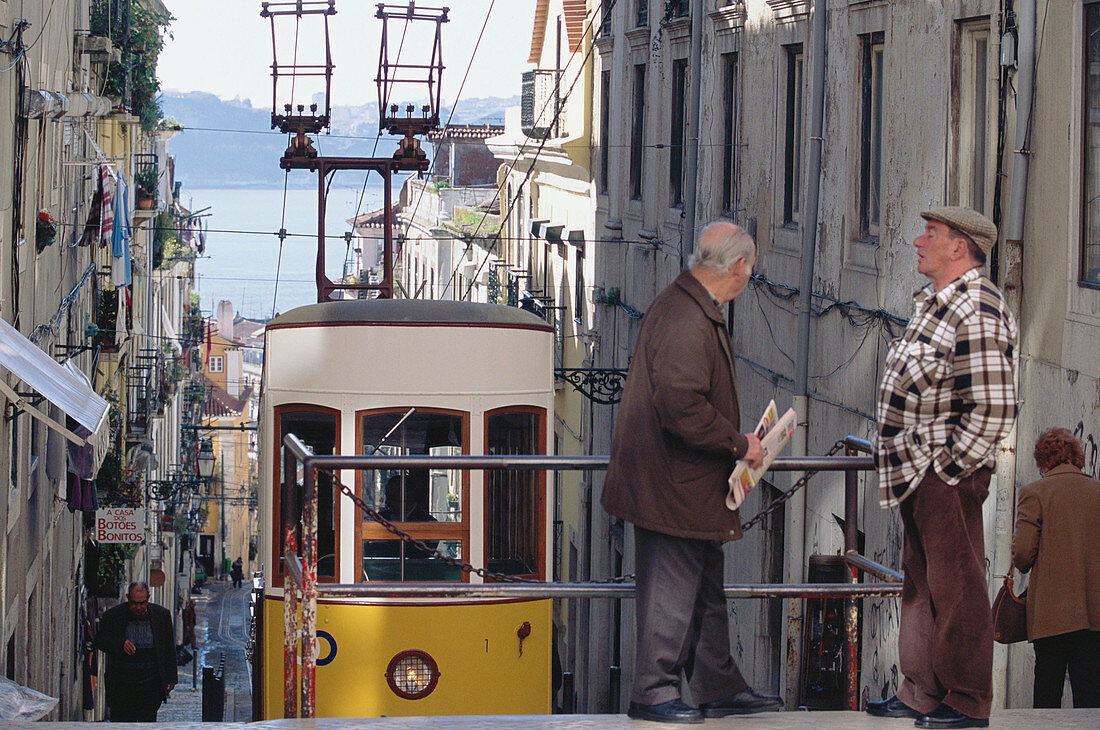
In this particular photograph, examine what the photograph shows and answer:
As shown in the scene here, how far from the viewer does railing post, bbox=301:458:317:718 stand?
543 cm

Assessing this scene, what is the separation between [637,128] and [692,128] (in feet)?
13.9

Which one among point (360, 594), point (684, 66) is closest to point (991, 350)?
point (360, 594)

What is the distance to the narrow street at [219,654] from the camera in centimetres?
2871

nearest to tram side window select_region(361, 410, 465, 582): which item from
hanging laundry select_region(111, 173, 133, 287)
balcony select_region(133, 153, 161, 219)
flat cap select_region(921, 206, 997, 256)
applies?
flat cap select_region(921, 206, 997, 256)

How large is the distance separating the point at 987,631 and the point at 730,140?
10960 millimetres

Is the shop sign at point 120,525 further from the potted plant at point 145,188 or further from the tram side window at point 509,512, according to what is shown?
the tram side window at point 509,512

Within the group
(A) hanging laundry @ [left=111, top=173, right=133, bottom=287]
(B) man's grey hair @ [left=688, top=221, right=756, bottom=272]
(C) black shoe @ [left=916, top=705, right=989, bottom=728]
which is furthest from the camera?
(A) hanging laundry @ [left=111, top=173, right=133, bottom=287]

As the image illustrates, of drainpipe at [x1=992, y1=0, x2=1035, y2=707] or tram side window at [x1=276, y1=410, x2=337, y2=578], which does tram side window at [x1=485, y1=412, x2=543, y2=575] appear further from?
drainpipe at [x1=992, y1=0, x2=1035, y2=707]

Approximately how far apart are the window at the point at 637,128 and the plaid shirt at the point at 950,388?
51.8 ft

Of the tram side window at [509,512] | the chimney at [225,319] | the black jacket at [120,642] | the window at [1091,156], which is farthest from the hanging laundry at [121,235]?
the chimney at [225,319]

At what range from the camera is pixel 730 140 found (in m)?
15.7

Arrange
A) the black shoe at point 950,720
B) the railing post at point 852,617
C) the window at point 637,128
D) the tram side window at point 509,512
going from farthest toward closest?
the window at point 637,128 < the tram side window at point 509,512 < the railing post at point 852,617 < the black shoe at point 950,720

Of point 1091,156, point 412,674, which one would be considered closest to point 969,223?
point 1091,156

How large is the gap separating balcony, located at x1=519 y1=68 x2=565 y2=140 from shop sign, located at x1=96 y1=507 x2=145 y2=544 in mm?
10570
